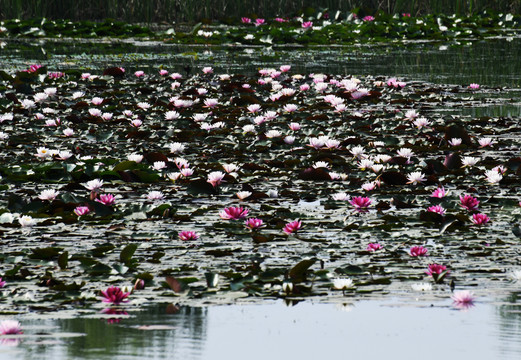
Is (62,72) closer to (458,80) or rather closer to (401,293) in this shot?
(458,80)

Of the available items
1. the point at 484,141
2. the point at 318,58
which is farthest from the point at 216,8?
the point at 484,141

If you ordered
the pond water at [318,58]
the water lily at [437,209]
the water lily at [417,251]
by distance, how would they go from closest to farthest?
the water lily at [417,251] < the water lily at [437,209] < the pond water at [318,58]

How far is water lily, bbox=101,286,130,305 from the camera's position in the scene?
8.77 feet

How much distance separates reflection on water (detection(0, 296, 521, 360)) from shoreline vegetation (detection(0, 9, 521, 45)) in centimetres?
1165

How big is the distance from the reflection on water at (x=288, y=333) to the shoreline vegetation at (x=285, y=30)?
38.2ft

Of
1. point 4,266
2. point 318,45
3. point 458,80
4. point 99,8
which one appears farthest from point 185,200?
point 99,8

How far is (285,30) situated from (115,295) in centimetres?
1250

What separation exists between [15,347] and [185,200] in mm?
1817

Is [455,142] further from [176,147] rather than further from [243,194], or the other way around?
[243,194]

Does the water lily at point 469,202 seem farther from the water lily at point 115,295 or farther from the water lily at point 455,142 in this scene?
the water lily at point 115,295

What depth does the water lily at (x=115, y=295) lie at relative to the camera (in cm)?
267

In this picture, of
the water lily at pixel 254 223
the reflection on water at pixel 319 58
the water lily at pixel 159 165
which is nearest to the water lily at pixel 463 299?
the water lily at pixel 254 223

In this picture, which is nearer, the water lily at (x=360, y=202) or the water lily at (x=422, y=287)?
the water lily at (x=422, y=287)

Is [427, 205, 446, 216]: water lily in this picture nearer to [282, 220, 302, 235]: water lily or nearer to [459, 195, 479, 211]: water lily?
[459, 195, 479, 211]: water lily
